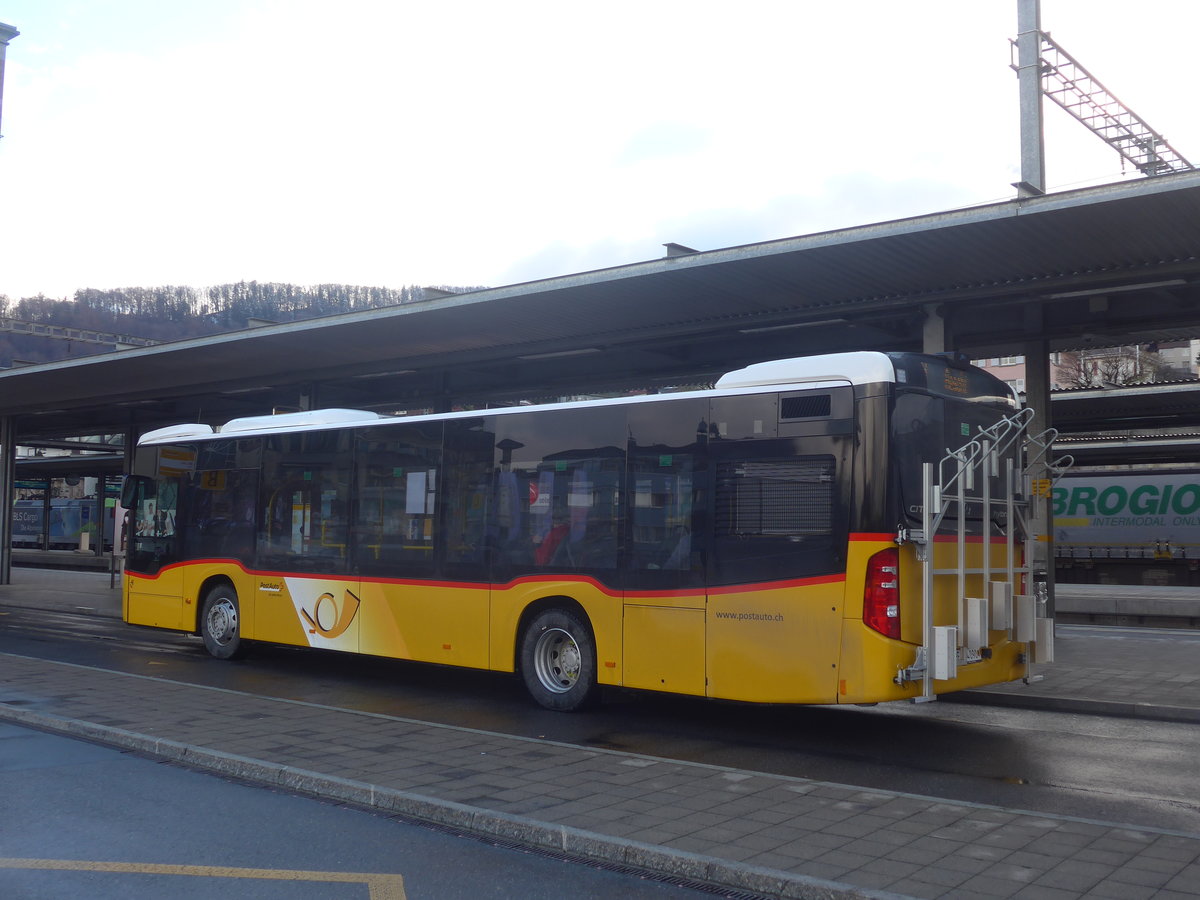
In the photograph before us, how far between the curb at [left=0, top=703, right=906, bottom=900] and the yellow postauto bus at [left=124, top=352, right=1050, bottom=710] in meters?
3.31

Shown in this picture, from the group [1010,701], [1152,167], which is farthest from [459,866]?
[1152,167]

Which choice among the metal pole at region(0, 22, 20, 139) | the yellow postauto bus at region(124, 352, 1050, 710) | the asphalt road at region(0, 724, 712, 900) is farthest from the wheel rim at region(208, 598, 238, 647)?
the metal pole at region(0, 22, 20, 139)

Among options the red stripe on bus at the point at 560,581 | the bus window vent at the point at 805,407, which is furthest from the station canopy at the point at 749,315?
the red stripe on bus at the point at 560,581

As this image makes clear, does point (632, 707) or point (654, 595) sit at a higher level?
point (654, 595)

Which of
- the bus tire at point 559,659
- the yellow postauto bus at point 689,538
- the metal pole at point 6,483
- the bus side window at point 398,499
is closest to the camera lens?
the yellow postauto bus at point 689,538

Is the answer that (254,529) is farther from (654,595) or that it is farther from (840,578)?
(840,578)

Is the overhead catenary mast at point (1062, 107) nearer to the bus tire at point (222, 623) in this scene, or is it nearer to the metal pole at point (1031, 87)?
the metal pole at point (1031, 87)

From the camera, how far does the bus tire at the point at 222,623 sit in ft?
46.8

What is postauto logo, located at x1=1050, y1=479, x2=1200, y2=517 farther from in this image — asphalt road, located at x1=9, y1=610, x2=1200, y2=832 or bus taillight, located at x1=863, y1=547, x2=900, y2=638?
bus taillight, located at x1=863, y1=547, x2=900, y2=638

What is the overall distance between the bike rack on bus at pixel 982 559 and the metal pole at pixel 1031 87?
631cm

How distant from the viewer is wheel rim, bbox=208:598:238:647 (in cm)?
1430

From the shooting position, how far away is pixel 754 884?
514cm

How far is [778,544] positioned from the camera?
9031mm

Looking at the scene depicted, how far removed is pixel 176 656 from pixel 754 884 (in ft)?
39.3
